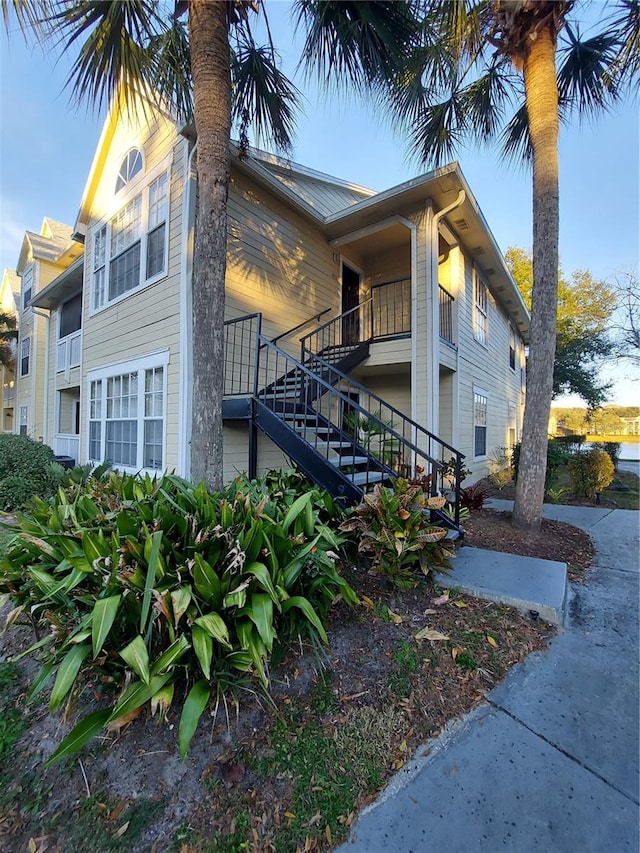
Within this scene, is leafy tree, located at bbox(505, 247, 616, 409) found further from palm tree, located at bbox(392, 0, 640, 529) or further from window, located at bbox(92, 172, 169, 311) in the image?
window, located at bbox(92, 172, 169, 311)

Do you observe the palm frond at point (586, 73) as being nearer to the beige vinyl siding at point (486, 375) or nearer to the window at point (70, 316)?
the beige vinyl siding at point (486, 375)

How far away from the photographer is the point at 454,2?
462 centimetres

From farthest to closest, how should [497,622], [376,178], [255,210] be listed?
[376,178] → [255,210] → [497,622]

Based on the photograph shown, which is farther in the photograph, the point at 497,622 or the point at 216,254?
the point at 216,254

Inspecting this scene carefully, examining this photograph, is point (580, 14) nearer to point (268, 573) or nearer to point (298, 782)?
point (268, 573)

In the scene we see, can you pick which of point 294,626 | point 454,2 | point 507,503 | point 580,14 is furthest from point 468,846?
point 580,14

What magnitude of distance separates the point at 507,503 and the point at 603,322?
18082mm

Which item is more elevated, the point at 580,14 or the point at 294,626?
the point at 580,14

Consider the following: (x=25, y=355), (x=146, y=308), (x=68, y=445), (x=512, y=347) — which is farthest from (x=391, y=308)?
(x=25, y=355)

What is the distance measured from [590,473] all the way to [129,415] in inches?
377

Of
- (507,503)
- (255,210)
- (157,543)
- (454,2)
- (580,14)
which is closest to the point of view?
(157,543)

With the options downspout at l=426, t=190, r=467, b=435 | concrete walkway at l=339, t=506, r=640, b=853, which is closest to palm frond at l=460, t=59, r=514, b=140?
downspout at l=426, t=190, r=467, b=435

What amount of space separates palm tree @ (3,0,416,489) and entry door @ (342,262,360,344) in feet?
13.4

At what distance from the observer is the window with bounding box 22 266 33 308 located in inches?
631
